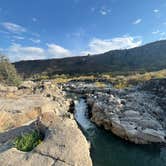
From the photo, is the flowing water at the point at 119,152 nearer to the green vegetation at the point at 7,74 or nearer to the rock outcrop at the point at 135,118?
the rock outcrop at the point at 135,118

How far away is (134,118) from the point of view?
27.7 metres

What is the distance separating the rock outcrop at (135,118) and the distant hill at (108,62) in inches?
3316

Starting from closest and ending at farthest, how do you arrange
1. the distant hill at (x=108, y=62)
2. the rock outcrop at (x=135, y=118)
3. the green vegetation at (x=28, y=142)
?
1. the green vegetation at (x=28, y=142)
2. the rock outcrop at (x=135, y=118)
3. the distant hill at (x=108, y=62)

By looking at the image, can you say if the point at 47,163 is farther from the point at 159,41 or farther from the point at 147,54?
the point at 159,41

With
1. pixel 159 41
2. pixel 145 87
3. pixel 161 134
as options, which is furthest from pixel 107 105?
pixel 159 41

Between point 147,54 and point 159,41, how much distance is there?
15.0 metres

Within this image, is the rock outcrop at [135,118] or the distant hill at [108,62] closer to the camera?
the rock outcrop at [135,118]

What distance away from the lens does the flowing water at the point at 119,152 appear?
2033cm

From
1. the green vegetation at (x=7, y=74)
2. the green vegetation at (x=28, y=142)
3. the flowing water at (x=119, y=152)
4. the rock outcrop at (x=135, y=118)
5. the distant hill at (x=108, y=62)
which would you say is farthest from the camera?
the distant hill at (x=108, y=62)

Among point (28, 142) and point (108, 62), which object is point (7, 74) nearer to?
point (28, 142)

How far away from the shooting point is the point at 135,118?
2769 centimetres

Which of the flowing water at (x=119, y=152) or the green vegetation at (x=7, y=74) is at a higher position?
the green vegetation at (x=7, y=74)

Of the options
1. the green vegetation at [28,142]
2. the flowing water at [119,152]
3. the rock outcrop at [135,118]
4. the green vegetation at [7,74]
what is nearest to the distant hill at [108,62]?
the green vegetation at [7,74]

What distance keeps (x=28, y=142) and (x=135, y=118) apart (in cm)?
1797
